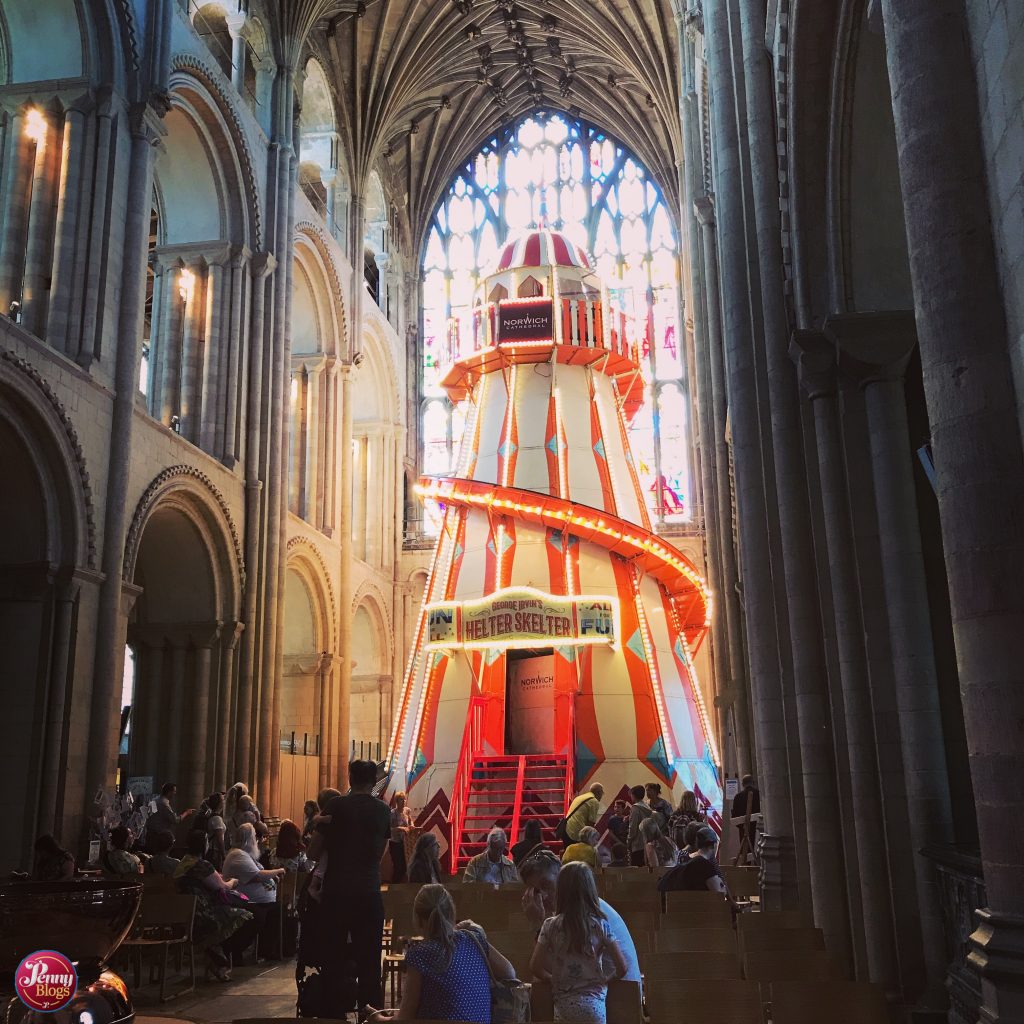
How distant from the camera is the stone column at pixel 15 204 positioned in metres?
14.1

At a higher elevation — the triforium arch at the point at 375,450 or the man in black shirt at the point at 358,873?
the triforium arch at the point at 375,450

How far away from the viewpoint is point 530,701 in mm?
19438

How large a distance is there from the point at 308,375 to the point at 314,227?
3256 millimetres

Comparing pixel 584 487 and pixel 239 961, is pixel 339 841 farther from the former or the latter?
pixel 584 487

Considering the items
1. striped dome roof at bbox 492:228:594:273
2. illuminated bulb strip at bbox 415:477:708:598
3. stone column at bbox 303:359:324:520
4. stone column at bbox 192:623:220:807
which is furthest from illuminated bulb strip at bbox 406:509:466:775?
striped dome roof at bbox 492:228:594:273

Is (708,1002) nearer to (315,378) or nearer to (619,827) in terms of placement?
(619,827)

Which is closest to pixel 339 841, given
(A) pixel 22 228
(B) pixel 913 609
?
(B) pixel 913 609

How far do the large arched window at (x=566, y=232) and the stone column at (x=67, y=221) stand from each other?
16611mm

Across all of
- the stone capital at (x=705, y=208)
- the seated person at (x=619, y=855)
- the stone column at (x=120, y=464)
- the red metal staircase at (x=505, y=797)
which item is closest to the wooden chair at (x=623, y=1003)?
the seated person at (x=619, y=855)

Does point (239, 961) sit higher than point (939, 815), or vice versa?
point (939, 815)

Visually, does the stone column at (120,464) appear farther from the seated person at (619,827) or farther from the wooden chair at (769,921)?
the wooden chair at (769,921)

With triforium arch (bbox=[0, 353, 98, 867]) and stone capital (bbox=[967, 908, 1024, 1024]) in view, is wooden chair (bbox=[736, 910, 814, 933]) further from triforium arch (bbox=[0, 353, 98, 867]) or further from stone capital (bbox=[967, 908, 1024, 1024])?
triforium arch (bbox=[0, 353, 98, 867])

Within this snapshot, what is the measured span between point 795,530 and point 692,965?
15.6 feet

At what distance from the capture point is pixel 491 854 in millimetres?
9000
